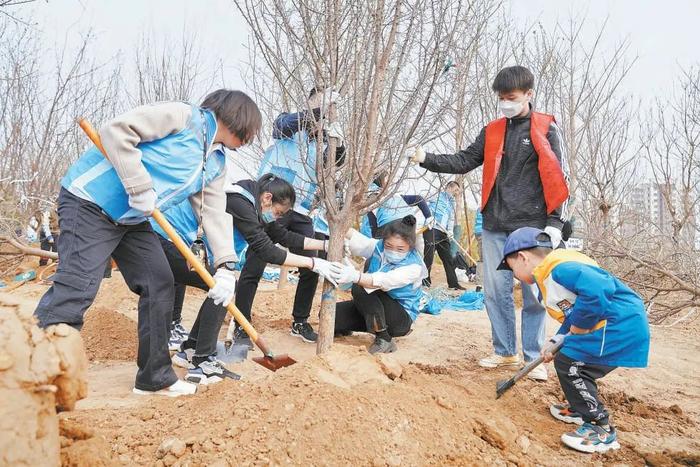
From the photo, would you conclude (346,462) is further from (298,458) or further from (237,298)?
(237,298)

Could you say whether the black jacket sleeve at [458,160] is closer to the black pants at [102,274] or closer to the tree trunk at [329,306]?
the tree trunk at [329,306]

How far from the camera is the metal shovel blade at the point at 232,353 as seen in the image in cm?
363

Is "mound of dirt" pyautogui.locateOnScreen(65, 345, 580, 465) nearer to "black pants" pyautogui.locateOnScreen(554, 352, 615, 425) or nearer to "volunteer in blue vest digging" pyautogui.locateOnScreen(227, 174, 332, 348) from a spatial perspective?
"black pants" pyautogui.locateOnScreen(554, 352, 615, 425)

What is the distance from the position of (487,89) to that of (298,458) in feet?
23.6

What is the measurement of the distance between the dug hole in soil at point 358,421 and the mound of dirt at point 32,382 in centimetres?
23

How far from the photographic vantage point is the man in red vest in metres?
3.26

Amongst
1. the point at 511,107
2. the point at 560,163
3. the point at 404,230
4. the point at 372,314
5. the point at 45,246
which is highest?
the point at 511,107

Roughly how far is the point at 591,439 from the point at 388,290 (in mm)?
1935

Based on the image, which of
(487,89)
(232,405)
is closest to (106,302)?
(232,405)

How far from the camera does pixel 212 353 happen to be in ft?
10.5

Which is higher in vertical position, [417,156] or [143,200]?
[417,156]

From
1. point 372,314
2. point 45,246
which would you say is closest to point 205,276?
point 372,314

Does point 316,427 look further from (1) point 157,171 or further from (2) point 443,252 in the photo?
(2) point 443,252

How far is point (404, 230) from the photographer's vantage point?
403 centimetres
